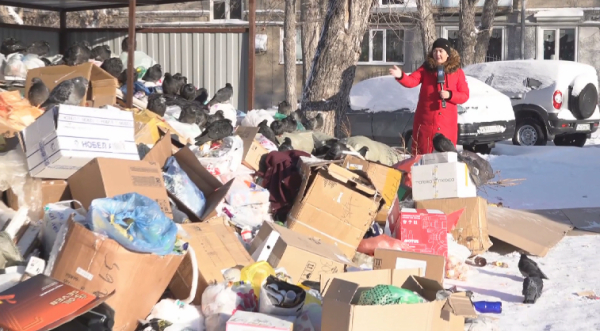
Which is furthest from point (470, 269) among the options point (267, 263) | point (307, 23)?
point (307, 23)

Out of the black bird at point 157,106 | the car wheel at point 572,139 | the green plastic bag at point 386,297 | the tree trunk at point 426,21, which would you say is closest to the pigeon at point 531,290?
the green plastic bag at point 386,297

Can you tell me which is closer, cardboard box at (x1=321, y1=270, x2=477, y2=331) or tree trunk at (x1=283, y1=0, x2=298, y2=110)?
cardboard box at (x1=321, y1=270, x2=477, y2=331)

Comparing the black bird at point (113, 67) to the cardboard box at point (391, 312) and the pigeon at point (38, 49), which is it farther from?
the cardboard box at point (391, 312)

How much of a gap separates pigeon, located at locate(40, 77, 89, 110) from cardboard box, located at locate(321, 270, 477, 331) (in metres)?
3.12

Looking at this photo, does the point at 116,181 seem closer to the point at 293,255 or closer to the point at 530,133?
the point at 293,255

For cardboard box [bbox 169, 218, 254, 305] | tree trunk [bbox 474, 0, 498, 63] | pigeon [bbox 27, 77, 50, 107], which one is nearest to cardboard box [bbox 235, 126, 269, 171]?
cardboard box [bbox 169, 218, 254, 305]

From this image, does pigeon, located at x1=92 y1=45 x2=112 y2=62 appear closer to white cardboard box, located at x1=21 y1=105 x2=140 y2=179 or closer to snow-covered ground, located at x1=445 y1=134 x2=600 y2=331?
white cardboard box, located at x1=21 y1=105 x2=140 y2=179

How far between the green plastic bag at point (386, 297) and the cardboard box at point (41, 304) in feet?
3.66

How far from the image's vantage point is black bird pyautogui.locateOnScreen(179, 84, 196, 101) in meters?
7.81

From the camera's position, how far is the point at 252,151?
6098mm

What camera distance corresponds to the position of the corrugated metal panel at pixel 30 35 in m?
9.55

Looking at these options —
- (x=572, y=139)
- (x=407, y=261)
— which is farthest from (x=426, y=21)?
(x=407, y=261)

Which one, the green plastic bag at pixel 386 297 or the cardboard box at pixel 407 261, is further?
the cardboard box at pixel 407 261

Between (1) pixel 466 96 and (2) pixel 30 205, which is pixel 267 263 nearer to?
(2) pixel 30 205
